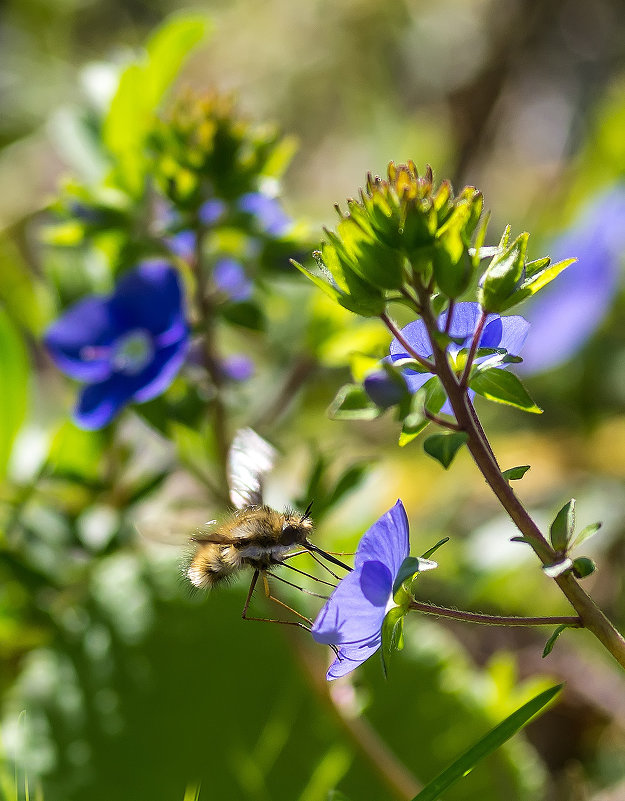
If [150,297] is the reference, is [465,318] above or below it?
below

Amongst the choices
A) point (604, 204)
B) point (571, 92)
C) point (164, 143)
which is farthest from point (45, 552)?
point (571, 92)

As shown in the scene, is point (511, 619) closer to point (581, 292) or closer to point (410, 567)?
point (410, 567)

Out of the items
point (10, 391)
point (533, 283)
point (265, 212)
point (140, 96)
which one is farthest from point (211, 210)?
point (533, 283)

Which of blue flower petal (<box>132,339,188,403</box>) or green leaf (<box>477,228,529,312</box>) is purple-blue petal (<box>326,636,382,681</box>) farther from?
blue flower petal (<box>132,339,188,403</box>)

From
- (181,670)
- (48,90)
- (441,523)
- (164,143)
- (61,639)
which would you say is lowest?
(441,523)

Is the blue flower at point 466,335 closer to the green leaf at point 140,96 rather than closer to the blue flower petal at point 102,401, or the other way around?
the blue flower petal at point 102,401

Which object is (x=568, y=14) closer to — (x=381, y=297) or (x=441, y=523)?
(x=441, y=523)

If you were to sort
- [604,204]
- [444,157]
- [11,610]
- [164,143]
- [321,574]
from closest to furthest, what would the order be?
[164,143] < [11,610] < [321,574] < [604,204] < [444,157]
